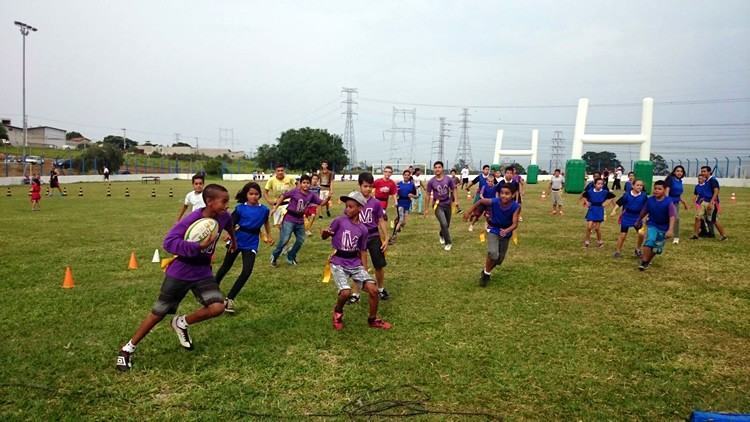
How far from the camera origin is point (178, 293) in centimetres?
507

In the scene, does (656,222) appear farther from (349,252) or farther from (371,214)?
(349,252)

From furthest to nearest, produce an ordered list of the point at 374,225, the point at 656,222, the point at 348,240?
the point at 656,222 < the point at 374,225 < the point at 348,240

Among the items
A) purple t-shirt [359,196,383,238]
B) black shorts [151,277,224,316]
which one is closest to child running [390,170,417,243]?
purple t-shirt [359,196,383,238]

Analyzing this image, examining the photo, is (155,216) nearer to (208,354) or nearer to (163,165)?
(208,354)

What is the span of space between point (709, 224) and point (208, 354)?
13771 mm

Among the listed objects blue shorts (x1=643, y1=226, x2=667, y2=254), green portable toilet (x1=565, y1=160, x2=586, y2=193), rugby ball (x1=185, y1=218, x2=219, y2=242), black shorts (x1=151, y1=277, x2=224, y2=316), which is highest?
green portable toilet (x1=565, y1=160, x2=586, y2=193)

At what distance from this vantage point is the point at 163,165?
211ft

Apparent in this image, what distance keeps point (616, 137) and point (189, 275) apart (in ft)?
120

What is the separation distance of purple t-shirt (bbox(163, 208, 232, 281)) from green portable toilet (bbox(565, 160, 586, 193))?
112 ft

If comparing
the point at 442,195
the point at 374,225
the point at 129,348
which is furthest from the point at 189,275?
the point at 442,195

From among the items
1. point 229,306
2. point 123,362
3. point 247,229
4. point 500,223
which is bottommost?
point 123,362

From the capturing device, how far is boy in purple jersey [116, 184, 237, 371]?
15.8ft

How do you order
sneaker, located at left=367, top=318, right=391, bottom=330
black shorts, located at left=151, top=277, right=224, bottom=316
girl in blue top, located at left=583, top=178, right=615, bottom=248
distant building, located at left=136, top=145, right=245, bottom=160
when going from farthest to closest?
distant building, located at left=136, top=145, right=245, bottom=160
girl in blue top, located at left=583, top=178, right=615, bottom=248
sneaker, located at left=367, top=318, right=391, bottom=330
black shorts, located at left=151, top=277, right=224, bottom=316

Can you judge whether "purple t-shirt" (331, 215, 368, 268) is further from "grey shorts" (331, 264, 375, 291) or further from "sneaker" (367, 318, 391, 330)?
"sneaker" (367, 318, 391, 330)
